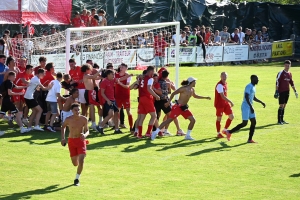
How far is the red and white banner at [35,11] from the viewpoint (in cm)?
2647

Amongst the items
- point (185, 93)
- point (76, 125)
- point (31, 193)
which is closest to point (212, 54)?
point (185, 93)

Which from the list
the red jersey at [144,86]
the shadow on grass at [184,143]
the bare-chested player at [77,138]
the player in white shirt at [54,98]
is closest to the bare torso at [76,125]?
the bare-chested player at [77,138]

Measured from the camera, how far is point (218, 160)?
592 inches

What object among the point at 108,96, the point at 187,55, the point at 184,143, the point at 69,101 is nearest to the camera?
the point at 69,101

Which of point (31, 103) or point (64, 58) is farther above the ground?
point (64, 58)

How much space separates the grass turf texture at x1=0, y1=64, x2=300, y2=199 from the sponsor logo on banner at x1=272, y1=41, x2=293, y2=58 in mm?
23441

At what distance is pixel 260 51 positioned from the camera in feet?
138

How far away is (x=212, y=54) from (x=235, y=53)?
2417 millimetres

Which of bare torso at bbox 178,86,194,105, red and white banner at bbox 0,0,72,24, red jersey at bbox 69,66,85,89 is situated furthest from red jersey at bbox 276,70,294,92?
red and white banner at bbox 0,0,72,24

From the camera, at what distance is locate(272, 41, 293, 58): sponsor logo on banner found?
141 feet

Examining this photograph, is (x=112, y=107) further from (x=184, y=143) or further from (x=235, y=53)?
(x=235, y=53)

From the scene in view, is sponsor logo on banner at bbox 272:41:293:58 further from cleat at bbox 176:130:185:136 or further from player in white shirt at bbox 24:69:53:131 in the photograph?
player in white shirt at bbox 24:69:53:131

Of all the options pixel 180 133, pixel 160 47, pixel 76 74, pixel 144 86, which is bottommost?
pixel 180 133

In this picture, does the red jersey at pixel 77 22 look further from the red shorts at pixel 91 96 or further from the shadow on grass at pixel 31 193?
the shadow on grass at pixel 31 193
